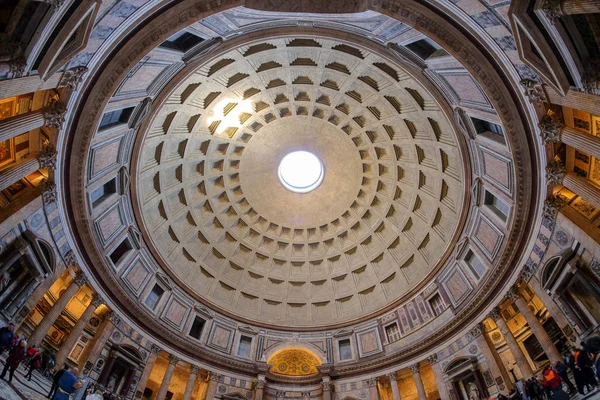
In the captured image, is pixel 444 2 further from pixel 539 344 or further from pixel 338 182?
pixel 338 182

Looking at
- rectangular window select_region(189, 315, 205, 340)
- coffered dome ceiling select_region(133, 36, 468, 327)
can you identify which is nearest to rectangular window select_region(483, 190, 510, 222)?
coffered dome ceiling select_region(133, 36, 468, 327)

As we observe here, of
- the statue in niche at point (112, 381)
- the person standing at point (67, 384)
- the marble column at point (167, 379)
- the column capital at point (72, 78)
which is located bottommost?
the person standing at point (67, 384)

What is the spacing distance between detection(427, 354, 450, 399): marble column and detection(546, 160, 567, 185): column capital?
47.1ft

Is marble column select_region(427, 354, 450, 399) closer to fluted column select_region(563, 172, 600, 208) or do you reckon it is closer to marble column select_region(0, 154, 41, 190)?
fluted column select_region(563, 172, 600, 208)

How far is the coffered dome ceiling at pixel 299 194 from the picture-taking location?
27031 millimetres

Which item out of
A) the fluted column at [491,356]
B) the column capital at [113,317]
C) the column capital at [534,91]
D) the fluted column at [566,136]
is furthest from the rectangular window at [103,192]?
the fluted column at [491,356]

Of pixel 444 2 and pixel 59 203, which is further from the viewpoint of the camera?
pixel 59 203

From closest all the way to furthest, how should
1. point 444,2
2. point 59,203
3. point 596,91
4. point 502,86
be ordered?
point 596,91 → point 444,2 → point 502,86 → point 59,203

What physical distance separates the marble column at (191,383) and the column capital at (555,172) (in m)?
25.2

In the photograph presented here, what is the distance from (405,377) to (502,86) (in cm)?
2093

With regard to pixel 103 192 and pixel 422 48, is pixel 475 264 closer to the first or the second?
pixel 422 48

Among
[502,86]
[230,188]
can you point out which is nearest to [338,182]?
[230,188]

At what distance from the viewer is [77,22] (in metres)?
12.0

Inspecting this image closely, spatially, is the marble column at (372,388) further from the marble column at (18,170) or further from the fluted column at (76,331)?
the marble column at (18,170)
